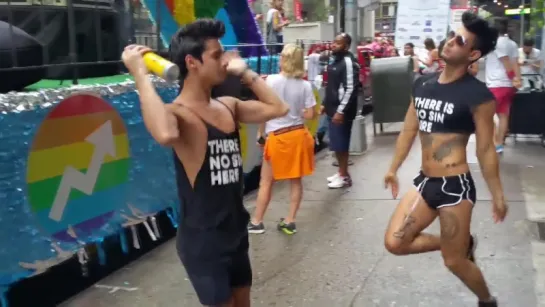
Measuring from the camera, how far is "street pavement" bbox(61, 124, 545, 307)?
4.73 metres

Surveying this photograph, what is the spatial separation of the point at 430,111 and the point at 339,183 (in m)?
4.22

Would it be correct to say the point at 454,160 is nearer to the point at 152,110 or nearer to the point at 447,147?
the point at 447,147

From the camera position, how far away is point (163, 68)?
266cm

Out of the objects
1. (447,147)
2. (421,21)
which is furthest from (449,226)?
(421,21)

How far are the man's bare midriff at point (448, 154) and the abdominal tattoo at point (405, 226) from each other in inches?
11.5

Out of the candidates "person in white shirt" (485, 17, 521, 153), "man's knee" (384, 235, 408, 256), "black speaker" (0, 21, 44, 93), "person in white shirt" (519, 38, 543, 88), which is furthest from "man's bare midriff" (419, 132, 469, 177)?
"person in white shirt" (519, 38, 543, 88)

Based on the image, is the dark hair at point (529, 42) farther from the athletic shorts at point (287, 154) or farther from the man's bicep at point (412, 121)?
the man's bicep at point (412, 121)

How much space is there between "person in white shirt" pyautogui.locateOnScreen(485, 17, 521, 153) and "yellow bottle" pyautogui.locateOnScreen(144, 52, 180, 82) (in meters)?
7.70

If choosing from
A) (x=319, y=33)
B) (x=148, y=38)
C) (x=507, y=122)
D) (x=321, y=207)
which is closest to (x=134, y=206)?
(x=148, y=38)

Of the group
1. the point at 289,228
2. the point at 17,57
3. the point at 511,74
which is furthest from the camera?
the point at 511,74

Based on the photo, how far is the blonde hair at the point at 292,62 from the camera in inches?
255

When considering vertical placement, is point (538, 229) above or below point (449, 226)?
below

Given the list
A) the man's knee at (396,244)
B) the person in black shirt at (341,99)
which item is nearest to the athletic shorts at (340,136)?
the person in black shirt at (341,99)

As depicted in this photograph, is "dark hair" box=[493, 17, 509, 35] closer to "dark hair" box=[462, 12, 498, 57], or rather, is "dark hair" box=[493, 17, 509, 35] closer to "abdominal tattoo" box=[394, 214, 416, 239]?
"dark hair" box=[462, 12, 498, 57]
